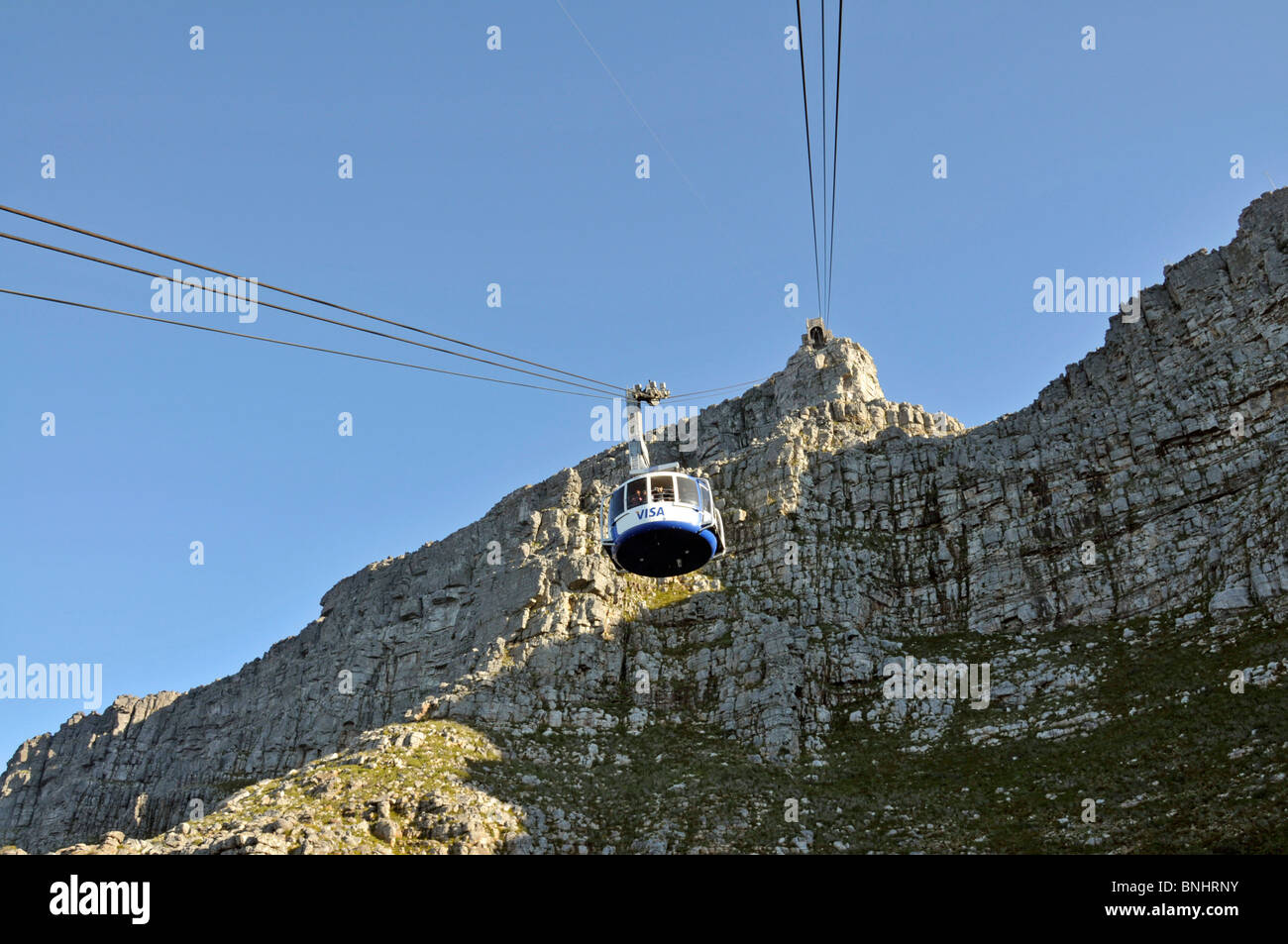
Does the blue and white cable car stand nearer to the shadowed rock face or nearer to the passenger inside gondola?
the passenger inside gondola

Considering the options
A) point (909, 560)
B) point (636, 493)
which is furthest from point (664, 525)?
point (909, 560)

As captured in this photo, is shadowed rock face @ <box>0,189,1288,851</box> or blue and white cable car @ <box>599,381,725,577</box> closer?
blue and white cable car @ <box>599,381,725,577</box>

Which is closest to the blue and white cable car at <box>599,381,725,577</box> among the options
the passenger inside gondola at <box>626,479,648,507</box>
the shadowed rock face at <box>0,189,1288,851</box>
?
the passenger inside gondola at <box>626,479,648,507</box>

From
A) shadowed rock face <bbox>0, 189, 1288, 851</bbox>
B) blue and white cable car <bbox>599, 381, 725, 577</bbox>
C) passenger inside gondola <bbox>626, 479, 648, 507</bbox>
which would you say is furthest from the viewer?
shadowed rock face <bbox>0, 189, 1288, 851</bbox>
